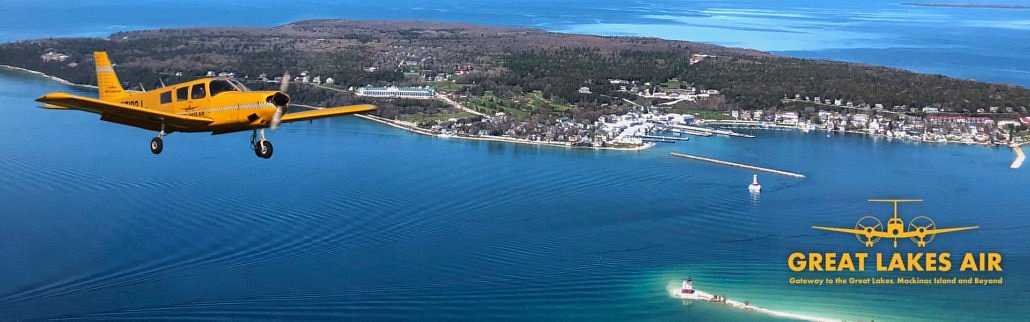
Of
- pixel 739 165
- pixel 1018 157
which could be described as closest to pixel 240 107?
pixel 739 165

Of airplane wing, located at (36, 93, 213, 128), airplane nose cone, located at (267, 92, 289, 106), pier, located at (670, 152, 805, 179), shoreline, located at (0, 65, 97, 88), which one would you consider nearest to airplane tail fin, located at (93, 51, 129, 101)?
airplane wing, located at (36, 93, 213, 128)

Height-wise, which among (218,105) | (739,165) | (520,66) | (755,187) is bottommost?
(755,187)

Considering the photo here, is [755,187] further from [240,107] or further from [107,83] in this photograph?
[240,107]

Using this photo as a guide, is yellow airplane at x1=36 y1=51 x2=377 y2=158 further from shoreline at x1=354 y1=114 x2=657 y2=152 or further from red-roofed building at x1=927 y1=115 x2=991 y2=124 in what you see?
red-roofed building at x1=927 y1=115 x2=991 y2=124

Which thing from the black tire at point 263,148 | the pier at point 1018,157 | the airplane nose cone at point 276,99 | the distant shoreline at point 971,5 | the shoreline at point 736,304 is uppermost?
the distant shoreline at point 971,5

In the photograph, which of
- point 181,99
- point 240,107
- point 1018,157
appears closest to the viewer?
point 240,107

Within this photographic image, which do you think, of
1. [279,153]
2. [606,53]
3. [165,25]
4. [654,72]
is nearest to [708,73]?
[654,72]

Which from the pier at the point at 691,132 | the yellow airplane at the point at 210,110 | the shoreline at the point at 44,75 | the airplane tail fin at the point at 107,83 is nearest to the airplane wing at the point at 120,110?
the yellow airplane at the point at 210,110

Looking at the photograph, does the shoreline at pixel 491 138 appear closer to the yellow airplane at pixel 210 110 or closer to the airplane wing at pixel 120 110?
the yellow airplane at pixel 210 110
